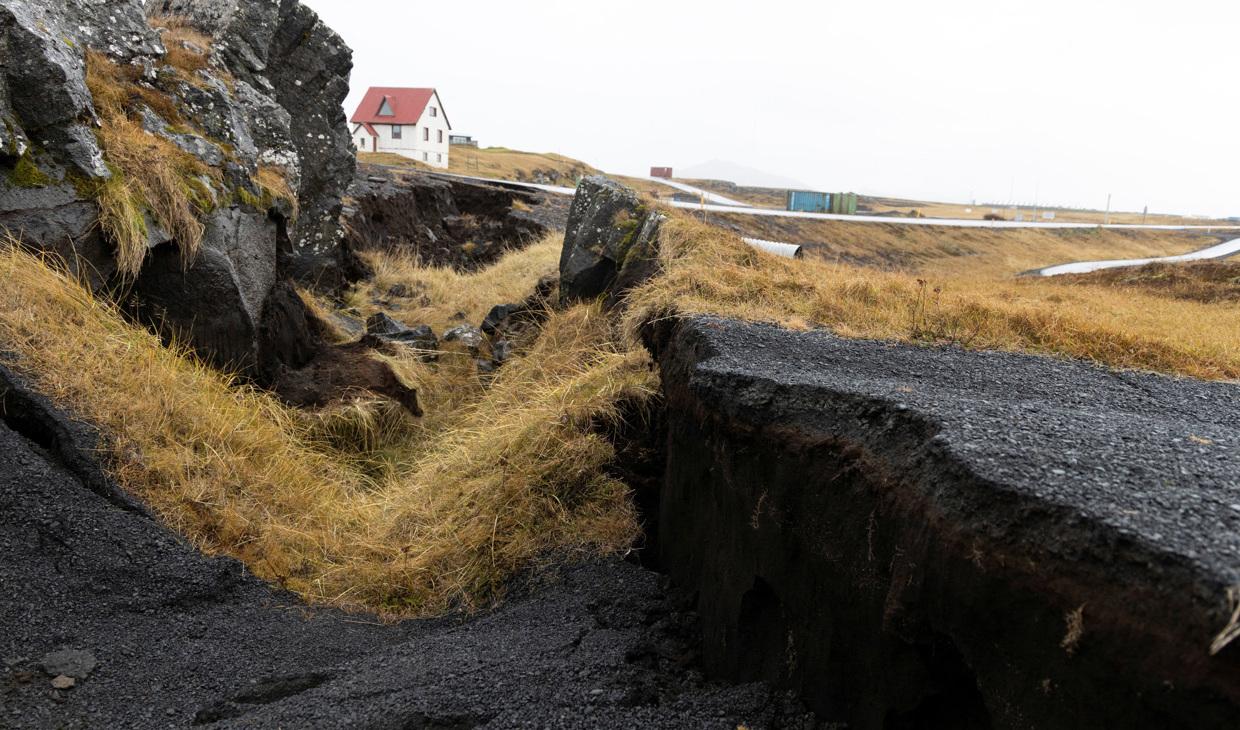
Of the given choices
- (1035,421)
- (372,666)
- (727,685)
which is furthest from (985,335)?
(372,666)

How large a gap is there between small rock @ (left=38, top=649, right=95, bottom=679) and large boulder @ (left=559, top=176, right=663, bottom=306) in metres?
5.58

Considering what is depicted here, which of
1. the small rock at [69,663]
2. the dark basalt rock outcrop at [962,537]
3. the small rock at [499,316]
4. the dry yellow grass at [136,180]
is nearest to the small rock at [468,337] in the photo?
the small rock at [499,316]

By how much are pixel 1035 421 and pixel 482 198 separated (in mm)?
17737

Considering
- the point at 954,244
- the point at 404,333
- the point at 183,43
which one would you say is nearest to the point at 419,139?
the point at 954,244

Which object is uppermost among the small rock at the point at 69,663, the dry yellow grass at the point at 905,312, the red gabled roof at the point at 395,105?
the red gabled roof at the point at 395,105

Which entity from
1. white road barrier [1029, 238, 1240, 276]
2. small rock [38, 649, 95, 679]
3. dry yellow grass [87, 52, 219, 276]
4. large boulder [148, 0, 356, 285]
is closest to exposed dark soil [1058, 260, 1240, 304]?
white road barrier [1029, 238, 1240, 276]

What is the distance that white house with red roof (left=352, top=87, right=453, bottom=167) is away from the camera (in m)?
51.2

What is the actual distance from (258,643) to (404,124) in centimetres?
5090

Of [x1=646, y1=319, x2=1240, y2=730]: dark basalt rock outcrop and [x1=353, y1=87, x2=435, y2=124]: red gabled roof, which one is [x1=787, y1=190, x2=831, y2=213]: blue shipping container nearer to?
[x1=353, y1=87, x2=435, y2=124]: red gabled roof

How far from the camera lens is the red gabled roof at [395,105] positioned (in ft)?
169

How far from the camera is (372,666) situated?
3.85 metres

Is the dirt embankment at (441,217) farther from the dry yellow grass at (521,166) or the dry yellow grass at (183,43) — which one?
the dry yellow grass at (521,166)

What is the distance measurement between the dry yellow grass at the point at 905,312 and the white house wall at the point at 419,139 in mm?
45824

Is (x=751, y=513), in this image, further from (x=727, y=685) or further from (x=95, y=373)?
(x=95, y=373)
